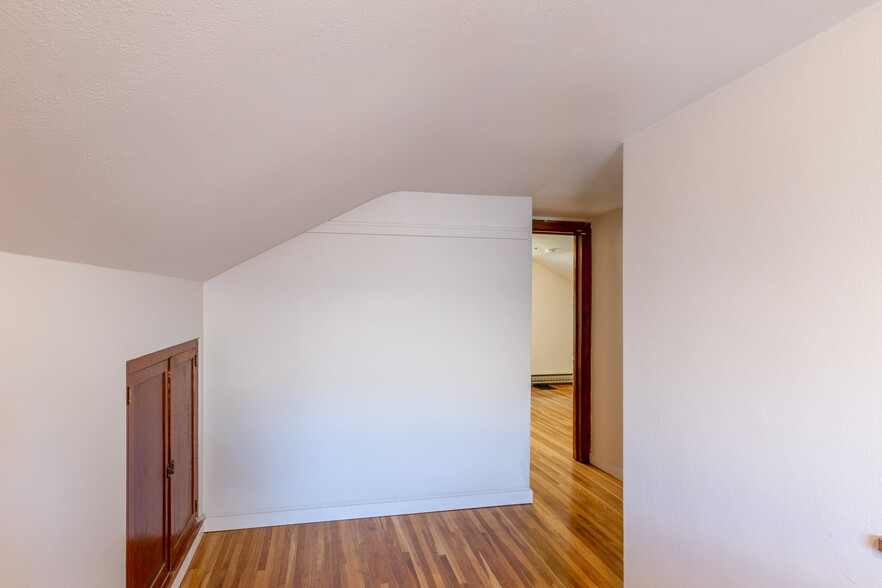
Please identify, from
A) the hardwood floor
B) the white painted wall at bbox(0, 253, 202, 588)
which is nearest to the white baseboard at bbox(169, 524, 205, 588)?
the hardwood floor

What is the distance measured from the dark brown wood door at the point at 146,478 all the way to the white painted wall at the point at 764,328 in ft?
7.10

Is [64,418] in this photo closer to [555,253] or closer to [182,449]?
[182,449]

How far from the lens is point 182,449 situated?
2.55 metres

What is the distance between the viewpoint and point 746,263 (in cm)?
155

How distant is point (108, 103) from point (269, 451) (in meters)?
2.81

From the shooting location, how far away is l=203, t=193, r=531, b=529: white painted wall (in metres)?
3.06

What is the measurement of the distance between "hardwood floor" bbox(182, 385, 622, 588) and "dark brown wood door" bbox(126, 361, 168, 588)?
509 mm

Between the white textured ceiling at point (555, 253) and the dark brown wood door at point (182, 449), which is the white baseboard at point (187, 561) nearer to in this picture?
the dark brown wood door at point (182, 449)

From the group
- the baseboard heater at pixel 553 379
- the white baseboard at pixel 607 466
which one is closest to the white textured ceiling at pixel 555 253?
the baseboard heater at pixel 553 379

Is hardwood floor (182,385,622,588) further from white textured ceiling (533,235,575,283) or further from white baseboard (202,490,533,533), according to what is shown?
white textured ceiling (533,235,575,283)

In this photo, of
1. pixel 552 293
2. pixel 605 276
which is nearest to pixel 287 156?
pixel 605 276

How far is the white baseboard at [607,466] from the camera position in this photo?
3.91m

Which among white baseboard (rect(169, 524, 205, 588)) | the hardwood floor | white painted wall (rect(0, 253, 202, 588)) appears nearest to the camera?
white painted wall (rect(0, 253, 202, 588))

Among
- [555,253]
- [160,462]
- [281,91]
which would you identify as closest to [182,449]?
[160,462]
